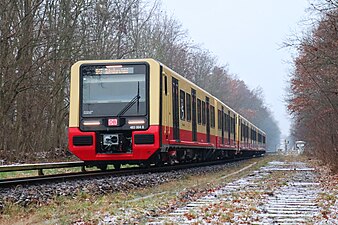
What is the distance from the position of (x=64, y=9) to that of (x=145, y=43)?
13.8 meters

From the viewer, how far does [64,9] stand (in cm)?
2912

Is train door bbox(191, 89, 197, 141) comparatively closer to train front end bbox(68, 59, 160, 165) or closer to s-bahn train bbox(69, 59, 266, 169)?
s-bahn train bbox(69, 59, 266, 169)

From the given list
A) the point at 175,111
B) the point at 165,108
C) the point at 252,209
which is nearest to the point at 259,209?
the point at 252,209

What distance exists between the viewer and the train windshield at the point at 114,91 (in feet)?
52.7

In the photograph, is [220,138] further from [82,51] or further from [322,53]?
[322,53]

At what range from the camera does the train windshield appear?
16.1 metres

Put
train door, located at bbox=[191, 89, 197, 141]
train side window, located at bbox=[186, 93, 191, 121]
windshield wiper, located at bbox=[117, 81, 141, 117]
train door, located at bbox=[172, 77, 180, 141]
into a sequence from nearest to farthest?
1. windshield wiper, located at bbox=[117, 81, 141, 117]
2. train door, located at bbox=[172, 77, 180, 141]
3. train side window, located at bbox=[186, 93, 191, 121]
4. train door, located at bbox=[191, 89, 197, 141]

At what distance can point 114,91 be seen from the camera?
641 inches

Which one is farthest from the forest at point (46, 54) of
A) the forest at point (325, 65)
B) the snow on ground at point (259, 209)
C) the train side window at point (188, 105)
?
the snow on ground at point (259, 209)

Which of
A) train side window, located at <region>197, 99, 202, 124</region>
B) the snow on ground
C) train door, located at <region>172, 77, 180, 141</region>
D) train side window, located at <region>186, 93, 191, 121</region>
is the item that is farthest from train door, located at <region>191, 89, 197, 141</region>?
the snow on ground

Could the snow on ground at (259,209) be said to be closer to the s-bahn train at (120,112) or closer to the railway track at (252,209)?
the railway track at (252,209)

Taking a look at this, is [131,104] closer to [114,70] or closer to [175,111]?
[114,70]

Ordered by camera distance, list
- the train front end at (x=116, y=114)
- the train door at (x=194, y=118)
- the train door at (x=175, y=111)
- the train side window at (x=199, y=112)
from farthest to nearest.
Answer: the train side window at (x=199, y=112) < the train door at (x=194, y=118) < the train door at (x=175, y=111) < the train front end at (x=116, y=114)

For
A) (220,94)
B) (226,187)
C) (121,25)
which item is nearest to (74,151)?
(226,187)
